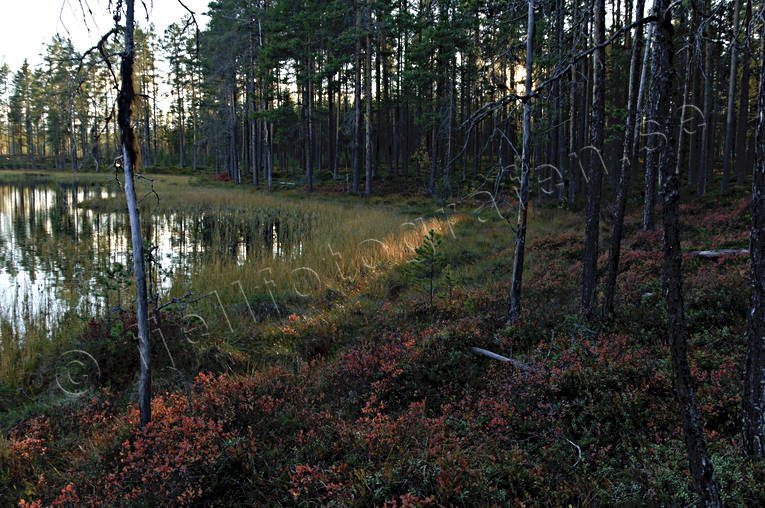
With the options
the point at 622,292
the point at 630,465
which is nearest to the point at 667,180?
the point at 630,465

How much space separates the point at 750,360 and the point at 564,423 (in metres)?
1.42

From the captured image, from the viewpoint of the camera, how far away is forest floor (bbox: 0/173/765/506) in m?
2.91

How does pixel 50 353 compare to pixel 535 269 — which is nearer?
pixel 50 353

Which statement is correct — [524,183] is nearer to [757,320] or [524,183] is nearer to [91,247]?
[757,320]

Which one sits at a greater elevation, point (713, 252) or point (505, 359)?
point (713, 252)

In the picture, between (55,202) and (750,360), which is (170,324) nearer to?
(750,360)

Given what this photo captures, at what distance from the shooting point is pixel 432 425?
3.63 m

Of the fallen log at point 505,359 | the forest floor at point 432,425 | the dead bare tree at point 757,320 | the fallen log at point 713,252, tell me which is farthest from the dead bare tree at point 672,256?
the fallen log at point 713,252

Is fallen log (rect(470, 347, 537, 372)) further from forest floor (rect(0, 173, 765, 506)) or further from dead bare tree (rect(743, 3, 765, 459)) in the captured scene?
dead bare tree (rect(743, 3, 765, 459))

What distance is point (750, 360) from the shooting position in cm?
285

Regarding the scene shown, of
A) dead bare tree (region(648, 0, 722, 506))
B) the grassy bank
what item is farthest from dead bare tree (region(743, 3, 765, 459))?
the grassy bank

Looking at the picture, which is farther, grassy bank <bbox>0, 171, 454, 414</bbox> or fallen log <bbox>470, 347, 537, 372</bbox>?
grassy bank <bbox>0, 171, 454, 414</bbox>

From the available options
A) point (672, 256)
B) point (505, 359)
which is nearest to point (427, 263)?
point (505, 359)

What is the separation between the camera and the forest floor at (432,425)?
2912 millimetres
